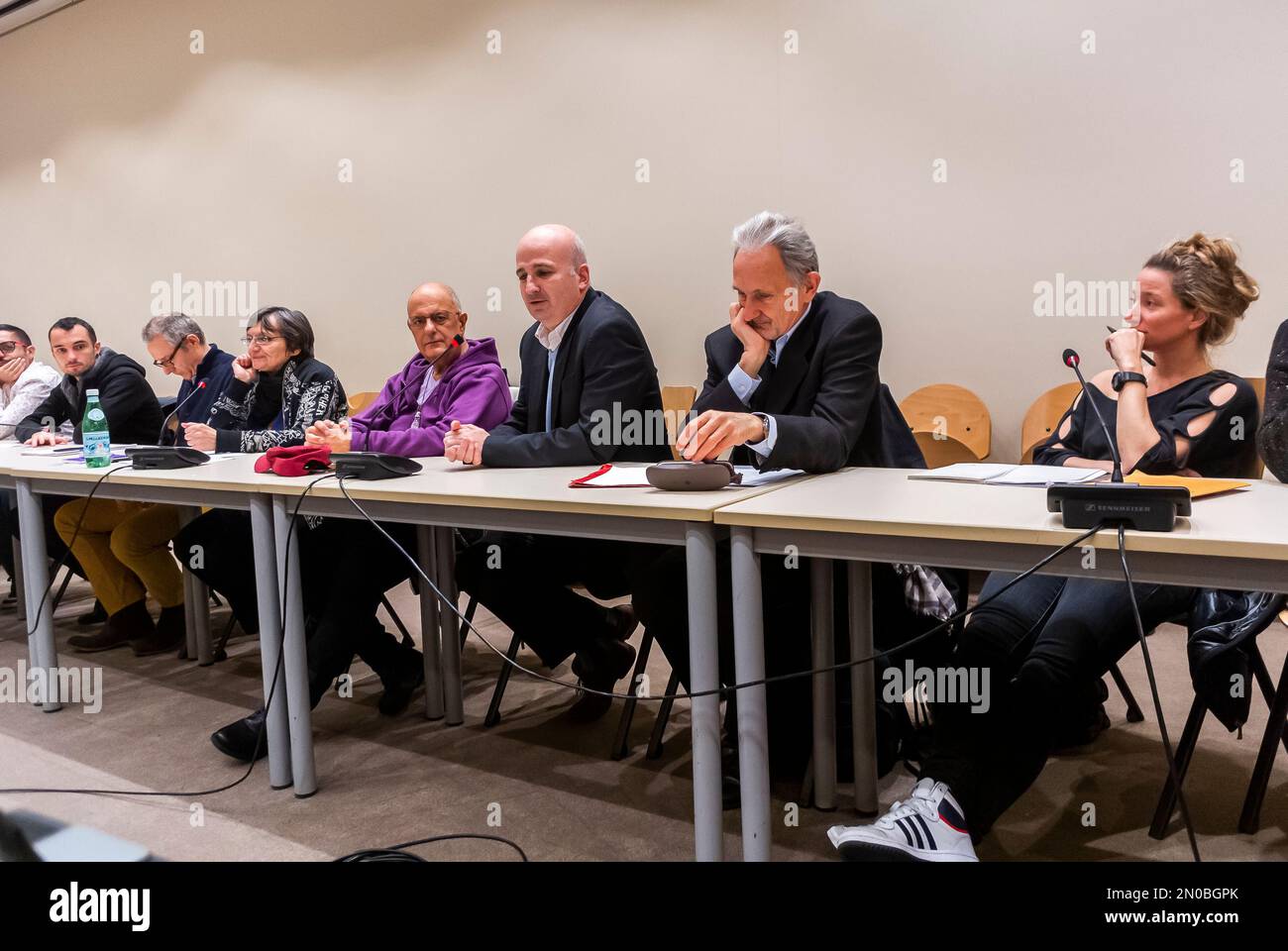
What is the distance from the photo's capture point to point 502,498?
1721 millimetres

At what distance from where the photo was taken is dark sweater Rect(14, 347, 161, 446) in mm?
3623

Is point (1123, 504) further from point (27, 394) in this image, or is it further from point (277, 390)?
point (27, 394)

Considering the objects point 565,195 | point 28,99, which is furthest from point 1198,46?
point 28,99

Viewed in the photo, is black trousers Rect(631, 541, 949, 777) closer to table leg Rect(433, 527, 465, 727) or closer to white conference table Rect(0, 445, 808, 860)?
white conference table Rect(0, 445, 808, 860)

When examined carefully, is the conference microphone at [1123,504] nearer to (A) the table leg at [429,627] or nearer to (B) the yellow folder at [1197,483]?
(B) the yellow folder at [1197,483]

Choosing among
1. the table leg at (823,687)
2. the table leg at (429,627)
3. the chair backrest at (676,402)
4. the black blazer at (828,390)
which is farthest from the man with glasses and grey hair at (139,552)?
the table leg at (823,687)

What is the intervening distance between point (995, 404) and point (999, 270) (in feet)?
1.56

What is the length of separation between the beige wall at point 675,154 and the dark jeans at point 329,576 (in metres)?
2.02

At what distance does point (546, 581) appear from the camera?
7.74 feet

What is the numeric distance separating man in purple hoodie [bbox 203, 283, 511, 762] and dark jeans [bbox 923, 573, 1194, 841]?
4.48 feet

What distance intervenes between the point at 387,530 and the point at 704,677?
1.23 m

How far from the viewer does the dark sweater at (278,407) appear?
2.97 metres

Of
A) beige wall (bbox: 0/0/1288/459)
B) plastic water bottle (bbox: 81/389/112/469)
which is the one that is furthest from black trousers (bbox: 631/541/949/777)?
beige wall (bbox: 0/0/1288/459)
